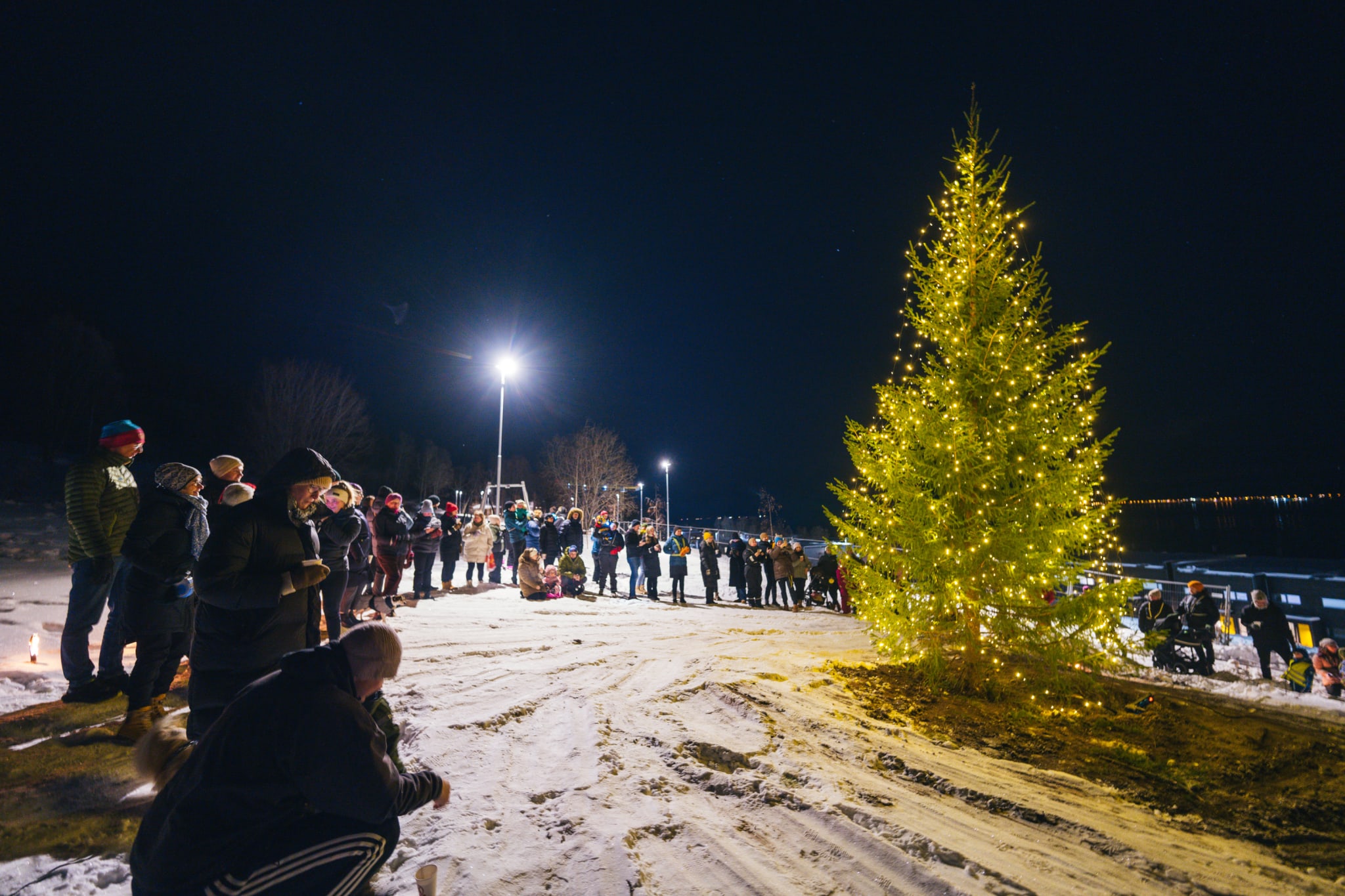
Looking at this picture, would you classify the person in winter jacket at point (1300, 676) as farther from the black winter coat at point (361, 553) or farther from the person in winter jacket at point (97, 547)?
the person in winter jacket at point (97, 547)

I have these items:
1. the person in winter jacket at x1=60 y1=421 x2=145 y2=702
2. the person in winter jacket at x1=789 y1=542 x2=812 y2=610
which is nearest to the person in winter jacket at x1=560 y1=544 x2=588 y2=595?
the person in winter jacket at x1=789 y1=542 x2=812 y2=610

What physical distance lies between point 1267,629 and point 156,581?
15350 mm

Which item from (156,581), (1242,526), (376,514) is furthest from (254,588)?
(1242,526)

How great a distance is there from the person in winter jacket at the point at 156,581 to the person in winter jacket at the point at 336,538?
191cm

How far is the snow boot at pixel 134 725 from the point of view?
4.39m

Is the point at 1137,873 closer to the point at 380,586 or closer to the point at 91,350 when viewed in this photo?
the point at 380,586

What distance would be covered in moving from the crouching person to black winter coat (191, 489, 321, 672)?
1290mm

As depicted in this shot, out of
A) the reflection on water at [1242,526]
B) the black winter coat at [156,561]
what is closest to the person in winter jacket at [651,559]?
the black winter coat at [156,561]

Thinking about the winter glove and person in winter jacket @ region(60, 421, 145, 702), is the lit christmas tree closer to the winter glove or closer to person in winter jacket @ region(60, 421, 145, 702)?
the winter glove

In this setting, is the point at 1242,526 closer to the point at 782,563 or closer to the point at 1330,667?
the point at 1330,667

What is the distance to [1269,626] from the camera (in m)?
9.65

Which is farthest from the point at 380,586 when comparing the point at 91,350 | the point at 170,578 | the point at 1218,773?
the point at 91,350

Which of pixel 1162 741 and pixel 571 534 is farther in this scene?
pixel 571 534

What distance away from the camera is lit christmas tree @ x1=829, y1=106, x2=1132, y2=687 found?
7105mm
